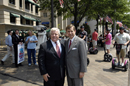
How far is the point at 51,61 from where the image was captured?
8.63ft

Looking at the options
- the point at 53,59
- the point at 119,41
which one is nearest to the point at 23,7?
the point at 119,41

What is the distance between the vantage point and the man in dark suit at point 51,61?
2.60 metres

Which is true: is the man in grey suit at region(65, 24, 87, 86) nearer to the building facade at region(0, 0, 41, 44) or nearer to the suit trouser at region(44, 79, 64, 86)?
the suit trouser at region(44, 79, 64, 86)

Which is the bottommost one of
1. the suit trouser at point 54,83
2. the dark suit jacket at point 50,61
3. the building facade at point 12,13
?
the suit trouser at point 54,83

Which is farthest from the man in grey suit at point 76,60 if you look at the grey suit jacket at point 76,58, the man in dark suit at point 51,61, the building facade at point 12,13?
the building facade at point 12,13

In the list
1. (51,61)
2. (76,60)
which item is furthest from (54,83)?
(76,60)

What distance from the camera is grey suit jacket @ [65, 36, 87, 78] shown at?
262 centimetres

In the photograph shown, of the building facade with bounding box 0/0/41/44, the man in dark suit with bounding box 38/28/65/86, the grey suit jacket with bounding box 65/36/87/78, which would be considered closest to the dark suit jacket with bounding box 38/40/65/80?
the man in dark suit with bounding box 38/28/65/86

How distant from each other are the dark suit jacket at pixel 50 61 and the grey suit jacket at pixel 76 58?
19 cm

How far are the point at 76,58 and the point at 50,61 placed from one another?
0.55 meters

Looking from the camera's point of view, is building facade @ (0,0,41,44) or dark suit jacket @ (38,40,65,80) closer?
dark suit jacket @ (38,40,65,80)

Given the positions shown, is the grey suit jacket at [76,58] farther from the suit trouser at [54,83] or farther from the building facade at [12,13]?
the building facade at [12,13]

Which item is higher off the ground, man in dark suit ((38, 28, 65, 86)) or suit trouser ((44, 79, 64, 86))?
man in dark suit ((38, 28, 65, 86))

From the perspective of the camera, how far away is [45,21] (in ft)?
128
